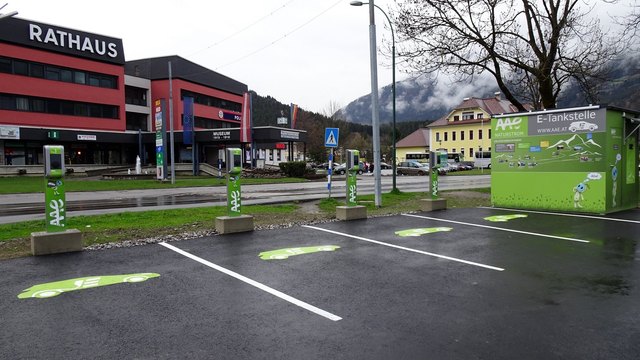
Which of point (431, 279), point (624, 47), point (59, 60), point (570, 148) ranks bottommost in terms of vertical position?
point (431, 279)

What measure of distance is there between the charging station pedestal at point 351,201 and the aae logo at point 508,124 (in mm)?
5228

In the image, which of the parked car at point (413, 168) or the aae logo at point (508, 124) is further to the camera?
the parked car at point (413, 168)

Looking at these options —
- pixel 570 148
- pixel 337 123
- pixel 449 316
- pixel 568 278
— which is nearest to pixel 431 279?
pixel 449 316

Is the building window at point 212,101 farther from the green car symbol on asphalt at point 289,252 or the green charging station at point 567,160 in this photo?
the green car symbol on asphalt at point 289,252

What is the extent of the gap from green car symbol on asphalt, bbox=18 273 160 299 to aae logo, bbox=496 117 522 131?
11496mm

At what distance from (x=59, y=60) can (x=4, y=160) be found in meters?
11.4

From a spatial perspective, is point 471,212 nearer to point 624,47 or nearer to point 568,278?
point 568,278

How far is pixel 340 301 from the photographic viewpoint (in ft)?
15.9

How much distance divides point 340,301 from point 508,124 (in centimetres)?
1093

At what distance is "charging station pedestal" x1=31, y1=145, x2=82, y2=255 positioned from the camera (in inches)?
295

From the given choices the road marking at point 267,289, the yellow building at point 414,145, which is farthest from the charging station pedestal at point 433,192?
the yellow building at point 414,145

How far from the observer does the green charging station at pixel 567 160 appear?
11.9 metres

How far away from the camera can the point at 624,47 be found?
57.7ft

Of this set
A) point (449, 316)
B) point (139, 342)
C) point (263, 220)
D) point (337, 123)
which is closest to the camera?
point (139, 342)
